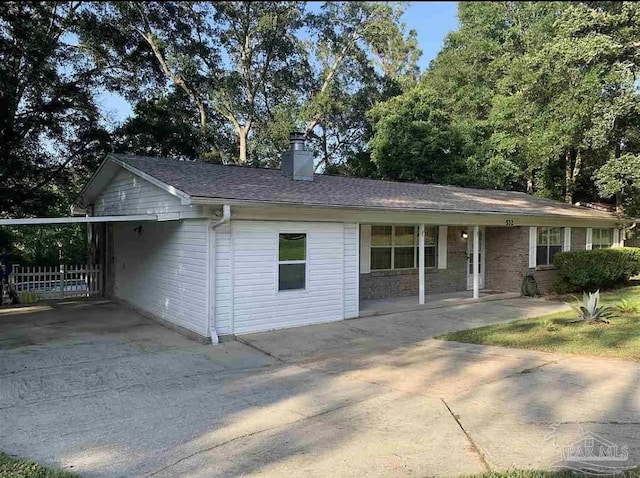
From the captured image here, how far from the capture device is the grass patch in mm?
3617

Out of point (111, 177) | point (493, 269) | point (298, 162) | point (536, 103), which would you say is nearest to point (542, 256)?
point (493, 269)

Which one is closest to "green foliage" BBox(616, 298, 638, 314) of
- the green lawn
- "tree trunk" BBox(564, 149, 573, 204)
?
the green lawn

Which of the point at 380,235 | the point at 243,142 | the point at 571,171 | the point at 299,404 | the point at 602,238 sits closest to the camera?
the point at 299,404

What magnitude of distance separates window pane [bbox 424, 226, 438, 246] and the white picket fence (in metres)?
9.70

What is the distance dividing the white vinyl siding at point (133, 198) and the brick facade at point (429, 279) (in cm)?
536

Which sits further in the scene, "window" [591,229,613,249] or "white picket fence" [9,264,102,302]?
"window" [591,229,613,249]

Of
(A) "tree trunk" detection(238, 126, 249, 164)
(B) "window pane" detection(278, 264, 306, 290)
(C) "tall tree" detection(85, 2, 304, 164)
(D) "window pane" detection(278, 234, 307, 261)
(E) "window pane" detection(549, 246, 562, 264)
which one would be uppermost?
(C) "tall tree" detection(85, 2, 304, 164)

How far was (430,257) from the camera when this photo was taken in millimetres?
13836

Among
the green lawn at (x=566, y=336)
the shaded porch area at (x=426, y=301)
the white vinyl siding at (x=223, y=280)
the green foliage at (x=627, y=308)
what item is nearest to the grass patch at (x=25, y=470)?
the white vinyl siding at (x=223, y=280)

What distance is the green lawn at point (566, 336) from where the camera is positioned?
745 centimetres

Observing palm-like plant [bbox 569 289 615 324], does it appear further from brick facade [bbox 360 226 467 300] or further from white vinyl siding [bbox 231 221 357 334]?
brick facade [bbox 360 226 467 300]

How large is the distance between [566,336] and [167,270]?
306 inches

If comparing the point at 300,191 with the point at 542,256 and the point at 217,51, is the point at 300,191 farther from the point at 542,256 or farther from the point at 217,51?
the point at 217,51

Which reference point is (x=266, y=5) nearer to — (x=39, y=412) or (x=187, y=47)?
(x=187, y=47)
